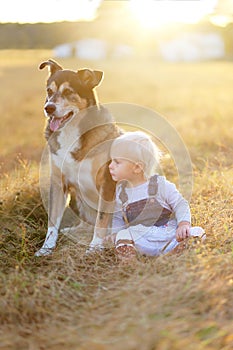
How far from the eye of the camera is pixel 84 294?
366 cm

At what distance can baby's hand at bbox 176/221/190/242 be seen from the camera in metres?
4.37

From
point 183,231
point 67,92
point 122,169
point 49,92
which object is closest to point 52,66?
point 49,92

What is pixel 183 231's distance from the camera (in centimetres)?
438

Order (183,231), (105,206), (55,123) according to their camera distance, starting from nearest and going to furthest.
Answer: (183,231), (105,206), (55,123)

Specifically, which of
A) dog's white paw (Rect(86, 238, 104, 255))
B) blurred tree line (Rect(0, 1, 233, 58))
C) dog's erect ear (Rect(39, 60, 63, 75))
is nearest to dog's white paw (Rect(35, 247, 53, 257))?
dog's white paw (Rect(86, 238, 104, 255))

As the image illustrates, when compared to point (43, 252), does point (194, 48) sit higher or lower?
lower

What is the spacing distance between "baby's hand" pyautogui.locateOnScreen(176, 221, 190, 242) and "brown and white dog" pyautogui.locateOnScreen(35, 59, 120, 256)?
2.69 ft

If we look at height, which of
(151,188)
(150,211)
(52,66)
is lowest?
(150,211)

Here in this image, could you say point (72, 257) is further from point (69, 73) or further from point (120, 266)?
point (69, 73)

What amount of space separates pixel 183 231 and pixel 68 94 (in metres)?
1.67

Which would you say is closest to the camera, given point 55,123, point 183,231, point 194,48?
point 183,231

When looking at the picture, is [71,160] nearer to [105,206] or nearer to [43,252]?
[105,206]

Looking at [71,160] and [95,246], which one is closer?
[95,246]

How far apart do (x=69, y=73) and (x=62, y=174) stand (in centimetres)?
94
